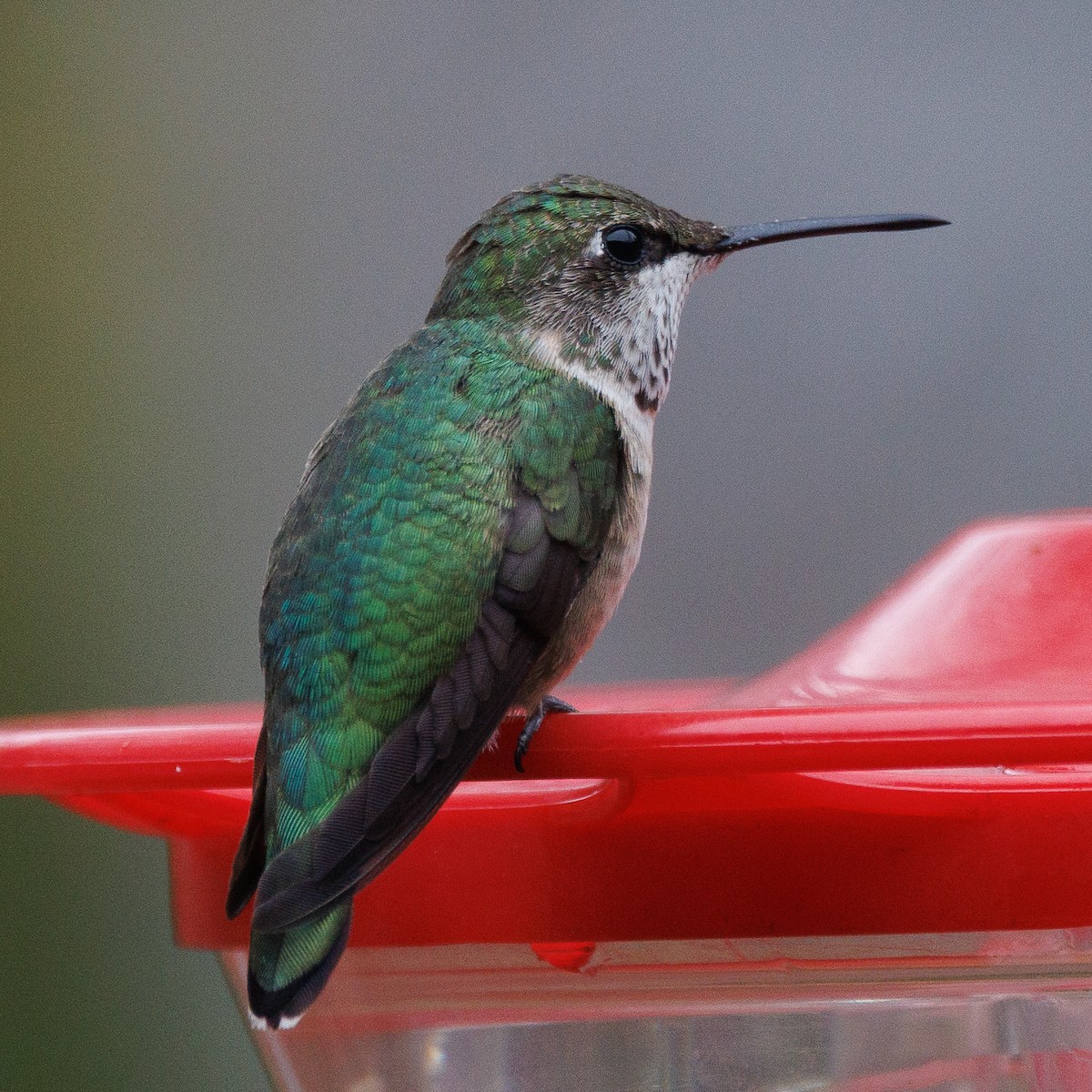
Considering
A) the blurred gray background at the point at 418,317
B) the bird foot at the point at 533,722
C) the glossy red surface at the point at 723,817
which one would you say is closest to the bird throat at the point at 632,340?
the bird foot at the point at 533,722

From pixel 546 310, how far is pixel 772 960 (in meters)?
0.98

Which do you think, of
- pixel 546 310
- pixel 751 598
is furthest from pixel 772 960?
pixel 751 598

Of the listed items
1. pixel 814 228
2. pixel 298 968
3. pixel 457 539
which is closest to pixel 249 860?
pixel 298 968

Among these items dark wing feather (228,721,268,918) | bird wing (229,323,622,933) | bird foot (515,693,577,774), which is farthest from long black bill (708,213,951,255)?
dark wing feather (228,721,268,918)

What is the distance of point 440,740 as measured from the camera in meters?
1.36

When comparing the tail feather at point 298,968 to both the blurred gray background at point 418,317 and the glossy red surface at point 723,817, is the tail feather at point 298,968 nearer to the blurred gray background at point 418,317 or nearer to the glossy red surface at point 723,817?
the glossy red surface at point 723,817

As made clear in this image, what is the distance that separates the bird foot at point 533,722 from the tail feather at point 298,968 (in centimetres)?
17

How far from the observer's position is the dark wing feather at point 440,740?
1.25 m

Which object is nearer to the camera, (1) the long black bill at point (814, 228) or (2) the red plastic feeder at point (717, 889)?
(2) the red plastic feeder at point (717, 889)

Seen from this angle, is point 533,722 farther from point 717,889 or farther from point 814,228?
point 814,228

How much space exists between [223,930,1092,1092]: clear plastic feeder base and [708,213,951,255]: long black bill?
2.64 feet

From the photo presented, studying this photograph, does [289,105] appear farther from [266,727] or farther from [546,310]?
[266,727]

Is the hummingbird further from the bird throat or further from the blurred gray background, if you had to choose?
the blurred gray background

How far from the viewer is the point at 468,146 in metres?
4.87
